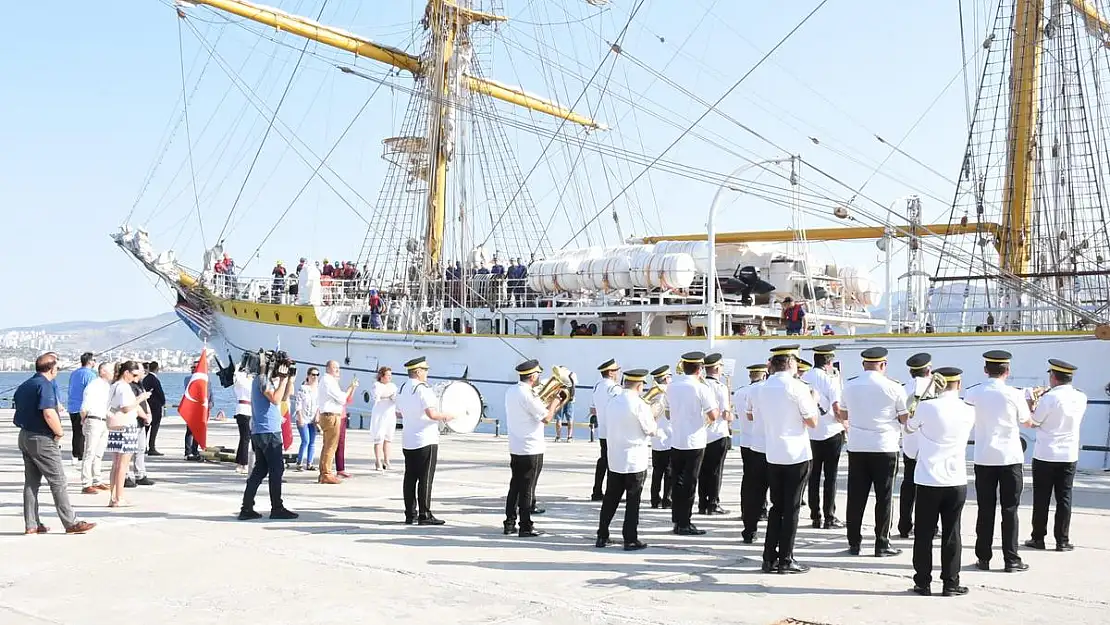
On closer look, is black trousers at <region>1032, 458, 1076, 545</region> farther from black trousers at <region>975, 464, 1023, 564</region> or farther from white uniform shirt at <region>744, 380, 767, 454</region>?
white uniform shirt at <region>744, 380, 767, 454</region>

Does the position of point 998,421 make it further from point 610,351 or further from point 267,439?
point 610,351

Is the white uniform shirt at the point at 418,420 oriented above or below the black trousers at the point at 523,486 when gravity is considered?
above

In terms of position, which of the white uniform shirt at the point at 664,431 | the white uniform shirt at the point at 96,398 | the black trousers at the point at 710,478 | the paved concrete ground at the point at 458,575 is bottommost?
the paved concrete ground at the point at 458,575

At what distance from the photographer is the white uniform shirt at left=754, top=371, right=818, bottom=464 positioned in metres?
8.23

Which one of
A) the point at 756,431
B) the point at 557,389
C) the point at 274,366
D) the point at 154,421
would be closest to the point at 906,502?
the point at 756,431

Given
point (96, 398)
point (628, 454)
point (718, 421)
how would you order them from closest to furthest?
1. point (628, 454)
2. point (718, 421)
3. point (96, 398)

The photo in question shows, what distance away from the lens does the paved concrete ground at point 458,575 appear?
6633mm

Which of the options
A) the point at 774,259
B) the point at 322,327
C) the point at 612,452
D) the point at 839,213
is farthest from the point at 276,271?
the point at 612,452

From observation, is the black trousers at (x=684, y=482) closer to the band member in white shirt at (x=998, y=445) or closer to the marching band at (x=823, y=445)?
the marching band at (x=823, y=445)

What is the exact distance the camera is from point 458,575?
307 inches

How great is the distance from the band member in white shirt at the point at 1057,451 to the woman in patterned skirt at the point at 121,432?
8510mm

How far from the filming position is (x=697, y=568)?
8.15 meters

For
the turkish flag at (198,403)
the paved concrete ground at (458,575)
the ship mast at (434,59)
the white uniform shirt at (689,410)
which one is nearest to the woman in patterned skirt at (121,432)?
the paved concrete ground at (458,575)

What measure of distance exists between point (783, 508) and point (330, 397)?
7067 mm
